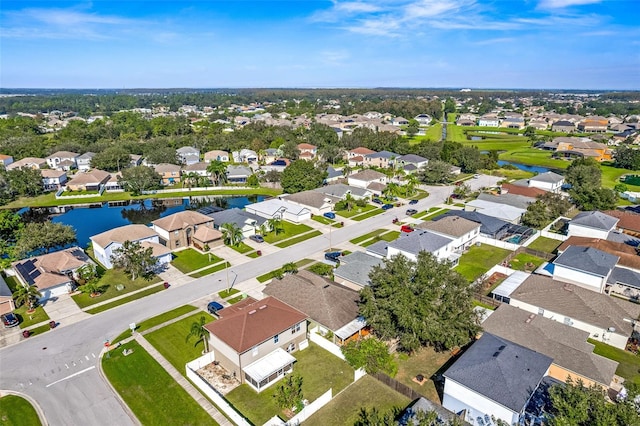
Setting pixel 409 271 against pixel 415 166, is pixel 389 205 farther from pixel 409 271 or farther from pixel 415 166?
pixel 409 271

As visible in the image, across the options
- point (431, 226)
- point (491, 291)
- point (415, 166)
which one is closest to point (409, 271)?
point (491, 291)

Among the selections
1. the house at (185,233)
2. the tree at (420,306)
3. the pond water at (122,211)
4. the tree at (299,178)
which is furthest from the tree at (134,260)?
the tree at (299,178)

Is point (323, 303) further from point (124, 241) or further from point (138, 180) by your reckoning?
point (138, 180)

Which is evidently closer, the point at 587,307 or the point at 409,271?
the point at 409,271

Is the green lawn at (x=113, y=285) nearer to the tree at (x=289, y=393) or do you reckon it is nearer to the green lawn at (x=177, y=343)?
the green lawn at (x=177, y=343)

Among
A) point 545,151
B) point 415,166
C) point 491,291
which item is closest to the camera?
point 491,291

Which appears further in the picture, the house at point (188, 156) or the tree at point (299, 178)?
the house at point (188, 156)

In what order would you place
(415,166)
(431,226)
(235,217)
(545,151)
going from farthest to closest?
(545,151) < (415,166) < (235,217) < (431,226)
